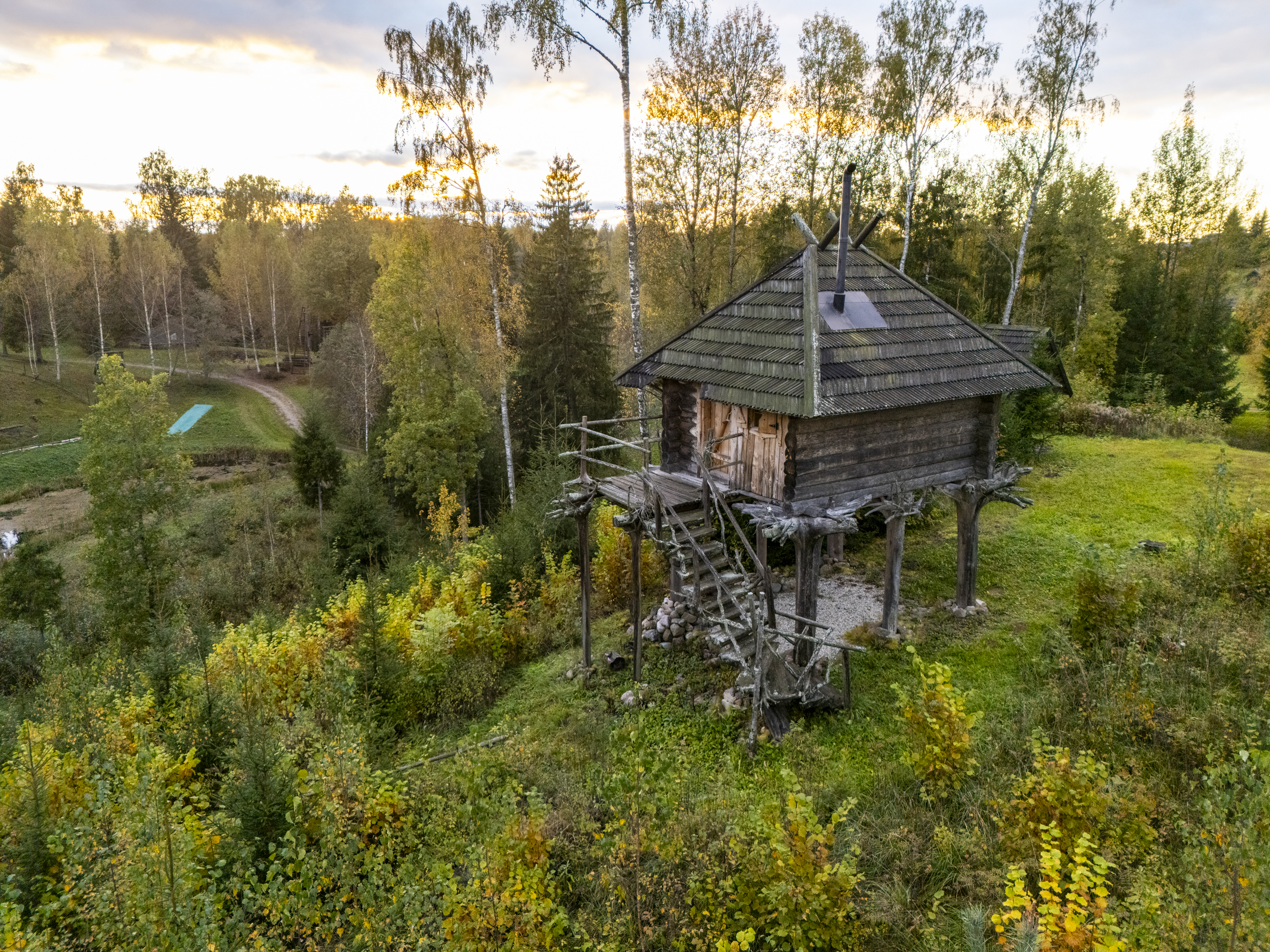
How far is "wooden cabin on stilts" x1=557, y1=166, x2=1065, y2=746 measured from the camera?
1016 cm

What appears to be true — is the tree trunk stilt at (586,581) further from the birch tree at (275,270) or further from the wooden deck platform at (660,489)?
the birch tree at (275,270)

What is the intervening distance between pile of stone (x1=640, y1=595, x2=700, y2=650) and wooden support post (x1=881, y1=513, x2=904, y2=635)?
3513mm

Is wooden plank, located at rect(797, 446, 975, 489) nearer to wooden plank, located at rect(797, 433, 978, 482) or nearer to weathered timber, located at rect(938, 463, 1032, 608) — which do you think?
wooden plank, located at rect(797, 433, 978, 482)

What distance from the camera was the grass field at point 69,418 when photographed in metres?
32.3

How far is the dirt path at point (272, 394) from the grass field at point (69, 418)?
0.36 m

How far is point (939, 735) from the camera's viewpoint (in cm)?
797

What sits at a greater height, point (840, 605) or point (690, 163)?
point (690, 163)

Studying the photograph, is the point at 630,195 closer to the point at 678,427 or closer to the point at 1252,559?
the point at 678,427

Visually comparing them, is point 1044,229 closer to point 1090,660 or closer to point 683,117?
point 683,117

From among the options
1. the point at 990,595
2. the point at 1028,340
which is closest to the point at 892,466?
the point at 990,595

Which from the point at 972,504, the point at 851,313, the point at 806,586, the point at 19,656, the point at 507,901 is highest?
the point at 851,313

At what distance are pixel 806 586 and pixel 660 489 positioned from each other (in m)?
2.79

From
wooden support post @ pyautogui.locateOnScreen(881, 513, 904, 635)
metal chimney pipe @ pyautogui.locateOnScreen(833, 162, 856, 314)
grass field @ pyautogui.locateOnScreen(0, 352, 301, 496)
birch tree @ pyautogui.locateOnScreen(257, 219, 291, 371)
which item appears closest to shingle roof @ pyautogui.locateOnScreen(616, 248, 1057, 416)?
metal chimney pipe @ pyautogui.locateOnScreen(833, 162, 856, 314)

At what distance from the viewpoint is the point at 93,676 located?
1146 centimetres
